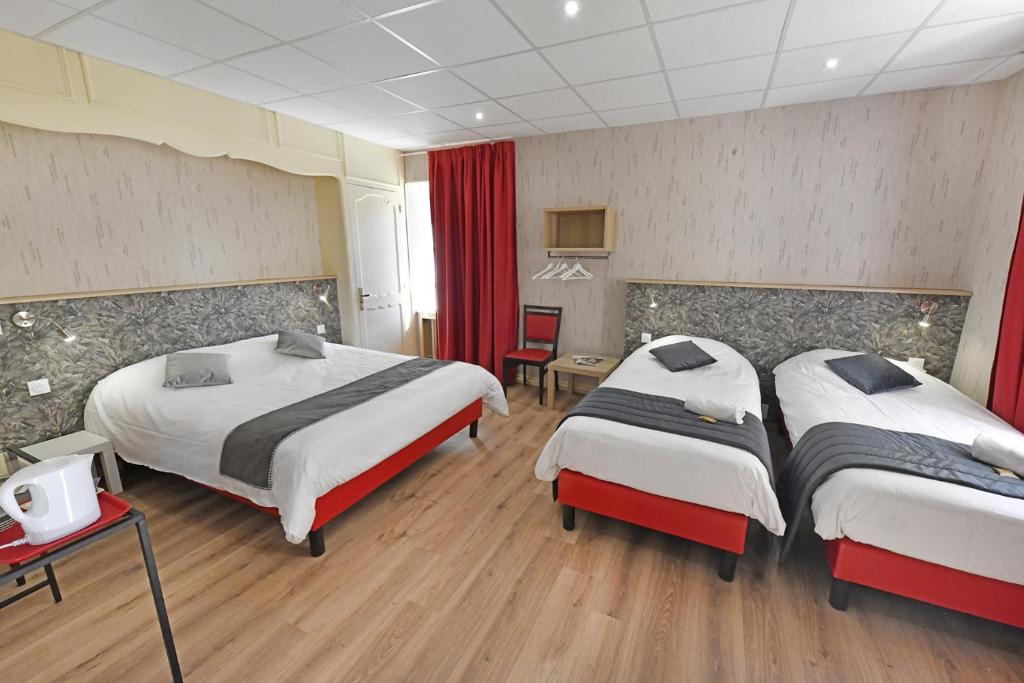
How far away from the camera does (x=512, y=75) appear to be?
2.72 metres

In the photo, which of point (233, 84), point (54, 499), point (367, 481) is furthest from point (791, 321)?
point (233, 84)

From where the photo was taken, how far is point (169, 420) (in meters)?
2.43

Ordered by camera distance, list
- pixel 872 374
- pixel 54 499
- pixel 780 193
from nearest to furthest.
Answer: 1. pixel 54 499
2. pixel 872 374
3. pixel 780 193

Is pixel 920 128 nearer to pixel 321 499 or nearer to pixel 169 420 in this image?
pixel 321 499

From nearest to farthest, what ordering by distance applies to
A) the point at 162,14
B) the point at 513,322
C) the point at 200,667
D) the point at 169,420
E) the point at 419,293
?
the point at 200,667, the point at 162,14, the point at 169,420, the point at 513,322, the point at 419,293

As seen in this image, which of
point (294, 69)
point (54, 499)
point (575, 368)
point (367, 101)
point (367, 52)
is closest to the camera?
point (54, 499)

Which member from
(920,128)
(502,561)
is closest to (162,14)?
(502,561)

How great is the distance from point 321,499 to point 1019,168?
4.35m

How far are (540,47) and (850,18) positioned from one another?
148 centimetres

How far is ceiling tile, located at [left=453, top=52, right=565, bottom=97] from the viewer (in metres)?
2.52

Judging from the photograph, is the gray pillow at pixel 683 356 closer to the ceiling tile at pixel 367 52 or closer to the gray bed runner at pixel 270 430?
the gray bed runner at pixel 270 430

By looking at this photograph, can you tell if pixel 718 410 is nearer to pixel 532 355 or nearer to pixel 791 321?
pixel 791 321

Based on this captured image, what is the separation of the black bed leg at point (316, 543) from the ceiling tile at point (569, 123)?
3.49 metres

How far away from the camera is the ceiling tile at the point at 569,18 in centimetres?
195
